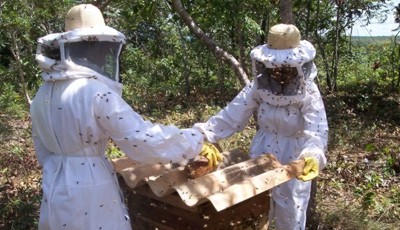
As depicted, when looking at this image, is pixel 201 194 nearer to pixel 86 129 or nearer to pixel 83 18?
pixel 86 129

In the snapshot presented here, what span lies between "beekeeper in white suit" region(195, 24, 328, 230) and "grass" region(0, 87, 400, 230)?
1.11 metres

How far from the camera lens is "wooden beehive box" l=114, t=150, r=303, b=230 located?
2.15m

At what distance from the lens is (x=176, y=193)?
7.49 ft

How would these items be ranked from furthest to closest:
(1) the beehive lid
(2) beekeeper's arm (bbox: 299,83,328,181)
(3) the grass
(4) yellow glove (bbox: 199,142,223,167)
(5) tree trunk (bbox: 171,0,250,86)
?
1. (3) the grass
2. (5) tree trunk (bbox: 171,0,250,86)
3. (2) beekeeper's arm (bbox: 299,83,328,181)
4. (4) yellow glove (bbox: 199,142,223,167)
5. (1) the beehive lid

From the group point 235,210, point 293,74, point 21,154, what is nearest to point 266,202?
point 235,210

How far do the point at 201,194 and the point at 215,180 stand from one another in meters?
0.22

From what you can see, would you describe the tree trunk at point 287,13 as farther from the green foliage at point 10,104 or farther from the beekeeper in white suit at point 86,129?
the green foliage at point 10,104

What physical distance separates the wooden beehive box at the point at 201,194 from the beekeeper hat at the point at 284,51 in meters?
0.57

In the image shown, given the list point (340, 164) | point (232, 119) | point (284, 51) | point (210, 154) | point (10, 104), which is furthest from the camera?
point (10, 104)

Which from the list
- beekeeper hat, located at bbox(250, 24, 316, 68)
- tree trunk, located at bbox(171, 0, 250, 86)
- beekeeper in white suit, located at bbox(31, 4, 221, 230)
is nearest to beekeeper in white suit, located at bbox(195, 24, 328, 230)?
beekeeper hat, located at bbox(250, 24, 316, 68)

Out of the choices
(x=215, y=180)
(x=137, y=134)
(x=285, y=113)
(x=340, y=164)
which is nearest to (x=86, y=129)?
(x=137, y=134)

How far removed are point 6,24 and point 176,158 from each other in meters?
4.21

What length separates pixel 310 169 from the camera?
101 inches

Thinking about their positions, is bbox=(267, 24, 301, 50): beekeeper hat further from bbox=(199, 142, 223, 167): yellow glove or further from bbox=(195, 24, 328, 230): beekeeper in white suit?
bbox=(199, 142, 223, 167): yellow glove
